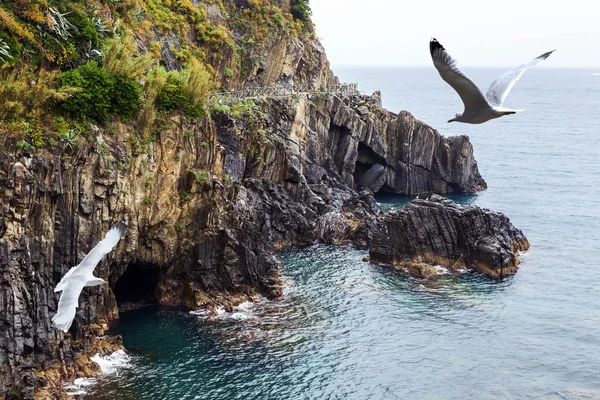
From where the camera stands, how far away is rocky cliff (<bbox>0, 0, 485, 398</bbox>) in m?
39.5

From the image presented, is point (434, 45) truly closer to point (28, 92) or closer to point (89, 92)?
point (28, 92)

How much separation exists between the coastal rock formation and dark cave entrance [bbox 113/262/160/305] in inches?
888

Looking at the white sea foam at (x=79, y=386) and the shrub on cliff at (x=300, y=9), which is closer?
the white sea foam at (x=79, y=386)

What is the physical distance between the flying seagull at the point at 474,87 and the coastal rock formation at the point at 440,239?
4387 centimetres

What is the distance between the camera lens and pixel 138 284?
56562 millimetres

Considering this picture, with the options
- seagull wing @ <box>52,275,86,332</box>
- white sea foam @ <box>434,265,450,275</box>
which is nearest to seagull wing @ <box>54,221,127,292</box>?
seagull wing @ <box>52,275,86,332</box>

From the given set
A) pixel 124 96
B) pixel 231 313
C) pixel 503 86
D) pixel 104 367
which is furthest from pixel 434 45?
pixel 231 313

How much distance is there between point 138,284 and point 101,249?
3012 centimetres

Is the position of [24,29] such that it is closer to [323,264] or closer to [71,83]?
[71,83]

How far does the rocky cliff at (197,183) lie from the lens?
39531 mm

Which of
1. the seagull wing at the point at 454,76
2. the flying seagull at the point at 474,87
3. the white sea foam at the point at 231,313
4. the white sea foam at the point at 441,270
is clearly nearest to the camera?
the seagull wing at the point at 454,76

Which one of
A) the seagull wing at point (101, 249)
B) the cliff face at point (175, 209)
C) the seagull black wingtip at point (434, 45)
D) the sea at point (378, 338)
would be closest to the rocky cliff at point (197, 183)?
the cliff face at point (175, 209)

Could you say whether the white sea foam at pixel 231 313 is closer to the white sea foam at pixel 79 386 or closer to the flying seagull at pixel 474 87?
the white sea foam at pixel 79 386

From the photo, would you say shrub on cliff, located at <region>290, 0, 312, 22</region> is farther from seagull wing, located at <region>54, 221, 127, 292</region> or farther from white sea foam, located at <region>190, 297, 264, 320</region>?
seagull wing, located at <region>54, 221, 127, 292</region>
